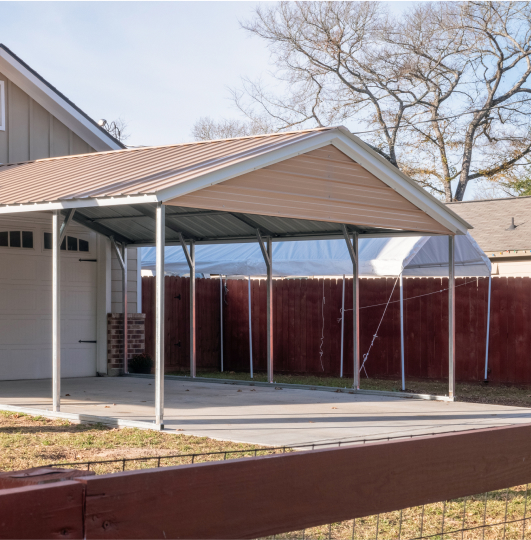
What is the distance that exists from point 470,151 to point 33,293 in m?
22.6

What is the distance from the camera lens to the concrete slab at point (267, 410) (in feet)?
26.7

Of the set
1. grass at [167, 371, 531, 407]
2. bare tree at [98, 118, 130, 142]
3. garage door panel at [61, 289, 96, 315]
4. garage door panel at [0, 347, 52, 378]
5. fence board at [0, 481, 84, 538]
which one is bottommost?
grass at [167, 371, 531, 407]

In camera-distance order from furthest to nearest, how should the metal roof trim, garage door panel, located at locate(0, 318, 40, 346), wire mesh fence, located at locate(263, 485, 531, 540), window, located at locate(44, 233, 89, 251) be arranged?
1. window, located at locate(44, 233, 89, 251)
2. garage door panel, located at locate(0, 318, 40, 346)
3. the metal roof trim
4. wire mesh fence, located at locate(263, 485, 531, 540)

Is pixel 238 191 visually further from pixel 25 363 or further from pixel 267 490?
pixel 267 490

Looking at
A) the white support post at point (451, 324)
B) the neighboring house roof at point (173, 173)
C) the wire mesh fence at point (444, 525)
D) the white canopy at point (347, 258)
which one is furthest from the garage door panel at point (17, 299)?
the wire mesh fence at point (444, 525)

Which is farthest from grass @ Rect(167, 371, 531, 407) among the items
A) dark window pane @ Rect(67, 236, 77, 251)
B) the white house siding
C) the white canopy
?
dark window pane @ Rect(67, 236, 77, 251)

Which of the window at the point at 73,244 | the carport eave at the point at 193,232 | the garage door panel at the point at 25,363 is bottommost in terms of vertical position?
the garage door panel at the point at 25,363

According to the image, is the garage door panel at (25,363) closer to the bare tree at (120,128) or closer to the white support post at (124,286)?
the white support post at (124,286)

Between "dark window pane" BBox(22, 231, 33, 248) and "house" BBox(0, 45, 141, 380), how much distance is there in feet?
0.06

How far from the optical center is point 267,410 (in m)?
9.91

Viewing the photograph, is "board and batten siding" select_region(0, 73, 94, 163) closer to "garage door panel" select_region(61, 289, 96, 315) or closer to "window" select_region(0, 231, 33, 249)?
"window" select_region(0, 231, 33, 249)

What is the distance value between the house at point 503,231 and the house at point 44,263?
1054 cm

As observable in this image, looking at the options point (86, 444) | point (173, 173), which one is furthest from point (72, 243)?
point (86, 444)

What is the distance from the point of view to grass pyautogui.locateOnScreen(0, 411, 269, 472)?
6.84 metres
